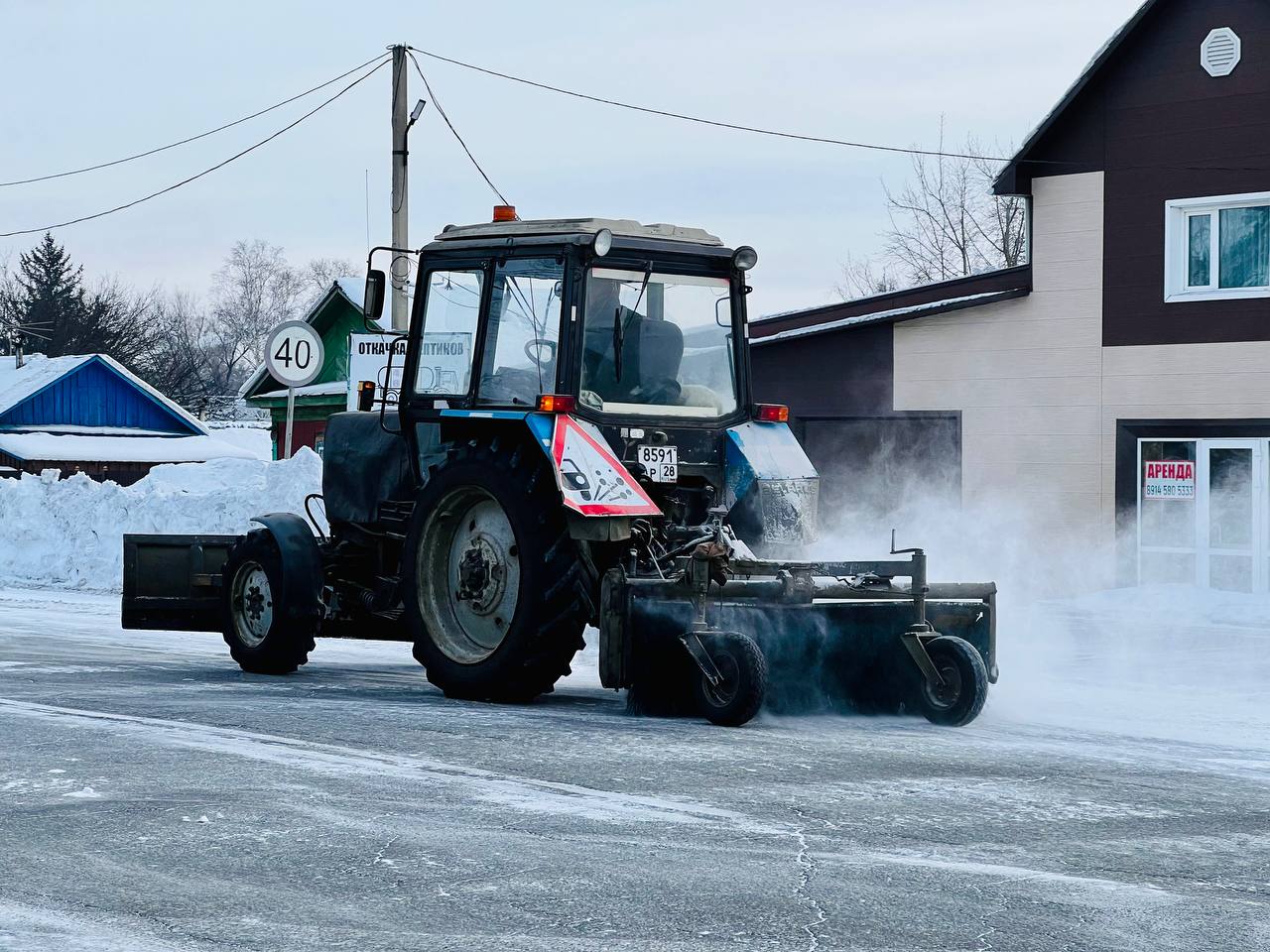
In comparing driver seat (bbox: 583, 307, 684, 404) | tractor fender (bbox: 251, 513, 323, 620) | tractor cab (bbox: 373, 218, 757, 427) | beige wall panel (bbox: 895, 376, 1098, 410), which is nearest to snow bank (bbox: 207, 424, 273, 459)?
beige wall panel (bbox: 895, 376, 1098, 410)

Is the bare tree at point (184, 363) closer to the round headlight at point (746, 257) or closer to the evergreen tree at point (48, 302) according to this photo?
the evergreen tree at point (48, 302)

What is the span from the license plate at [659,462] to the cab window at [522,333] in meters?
0.67

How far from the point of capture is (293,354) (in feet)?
64.0

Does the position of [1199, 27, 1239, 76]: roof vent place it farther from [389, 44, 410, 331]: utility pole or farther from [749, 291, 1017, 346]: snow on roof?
[389, 44, 410, 331]: utility pole

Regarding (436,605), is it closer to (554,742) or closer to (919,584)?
(554,742)

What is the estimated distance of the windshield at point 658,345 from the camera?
10453 millimetres

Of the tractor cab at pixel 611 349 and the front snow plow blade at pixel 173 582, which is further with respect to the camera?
the front snow plow blade at pixel 173 582

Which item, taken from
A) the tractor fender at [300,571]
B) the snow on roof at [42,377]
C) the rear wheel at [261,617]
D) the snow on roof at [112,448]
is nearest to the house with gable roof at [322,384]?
the snow on roof at [112,448]

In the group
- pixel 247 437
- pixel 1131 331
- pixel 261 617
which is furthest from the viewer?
pixel 247 437

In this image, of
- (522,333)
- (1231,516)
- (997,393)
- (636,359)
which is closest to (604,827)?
(636,359)

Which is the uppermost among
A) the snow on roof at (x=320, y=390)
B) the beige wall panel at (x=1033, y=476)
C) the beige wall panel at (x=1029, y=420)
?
the snow on roof at (x=320, y=390)

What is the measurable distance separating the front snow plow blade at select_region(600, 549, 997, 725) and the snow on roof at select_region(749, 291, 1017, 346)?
11444 millimetres

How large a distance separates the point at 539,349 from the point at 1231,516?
40.6 feet

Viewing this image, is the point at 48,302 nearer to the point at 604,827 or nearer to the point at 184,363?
the point at 184,363
